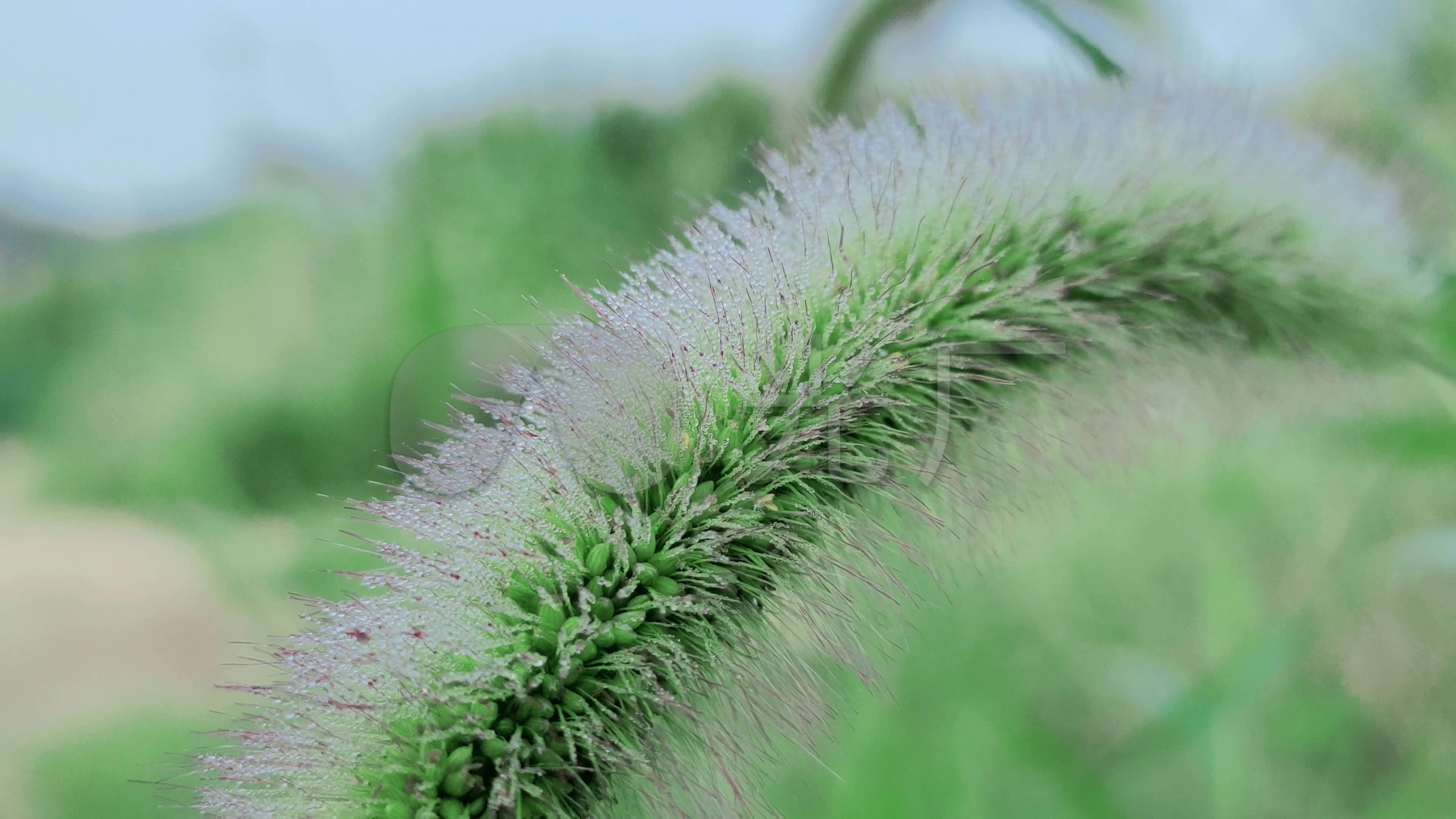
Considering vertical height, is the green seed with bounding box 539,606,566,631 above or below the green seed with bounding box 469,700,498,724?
above

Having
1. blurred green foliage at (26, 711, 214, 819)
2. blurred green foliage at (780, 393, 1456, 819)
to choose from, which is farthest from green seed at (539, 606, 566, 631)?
blurred green foliage at (26, 711, 214, 819)

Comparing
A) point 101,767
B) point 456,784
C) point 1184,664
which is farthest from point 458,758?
point 101,767

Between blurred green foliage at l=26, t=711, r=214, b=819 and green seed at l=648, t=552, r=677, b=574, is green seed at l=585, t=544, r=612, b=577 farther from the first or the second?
blurred green foliage at l=26, t=711, r=214, b=819

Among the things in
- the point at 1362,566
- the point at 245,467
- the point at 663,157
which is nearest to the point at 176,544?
the point at 245,467

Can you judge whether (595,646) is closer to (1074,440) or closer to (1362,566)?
(1074,440)

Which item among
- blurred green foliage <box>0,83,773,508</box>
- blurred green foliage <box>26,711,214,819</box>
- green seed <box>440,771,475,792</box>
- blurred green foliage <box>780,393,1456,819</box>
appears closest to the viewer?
green seed <box>440,771,475,792</box>

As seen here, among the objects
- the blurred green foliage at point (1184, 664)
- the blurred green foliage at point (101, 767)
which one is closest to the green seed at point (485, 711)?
the blurred green foliage at point (1184, 664)
